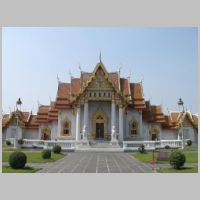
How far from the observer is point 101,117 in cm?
3481

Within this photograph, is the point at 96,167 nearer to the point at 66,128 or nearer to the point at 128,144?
the point at 128,144

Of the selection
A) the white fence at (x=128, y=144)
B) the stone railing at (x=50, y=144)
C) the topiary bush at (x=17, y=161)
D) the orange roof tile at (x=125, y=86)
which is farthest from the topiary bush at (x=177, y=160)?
the orange roof tile at (x=125, y=86)

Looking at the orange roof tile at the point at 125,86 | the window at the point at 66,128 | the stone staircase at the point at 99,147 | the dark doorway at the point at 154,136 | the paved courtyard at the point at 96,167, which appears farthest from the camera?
the dark doorway at the point at 154,136

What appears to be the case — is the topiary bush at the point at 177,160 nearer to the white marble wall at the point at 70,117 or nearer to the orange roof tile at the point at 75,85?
the white marble wall at the point at 70,117

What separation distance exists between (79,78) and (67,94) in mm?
2829

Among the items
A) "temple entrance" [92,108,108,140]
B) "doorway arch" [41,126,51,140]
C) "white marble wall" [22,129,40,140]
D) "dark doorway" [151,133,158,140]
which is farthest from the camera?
"white marble wall" [22,129,40,140]

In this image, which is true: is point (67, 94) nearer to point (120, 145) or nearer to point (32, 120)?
point (32, 120)

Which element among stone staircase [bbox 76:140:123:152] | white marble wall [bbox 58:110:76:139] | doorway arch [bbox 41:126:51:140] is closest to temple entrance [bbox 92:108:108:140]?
white marble wall [bbox 58:110:76:139]

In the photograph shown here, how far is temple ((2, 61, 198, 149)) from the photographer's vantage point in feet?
110

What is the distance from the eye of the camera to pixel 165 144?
3139 centimetres

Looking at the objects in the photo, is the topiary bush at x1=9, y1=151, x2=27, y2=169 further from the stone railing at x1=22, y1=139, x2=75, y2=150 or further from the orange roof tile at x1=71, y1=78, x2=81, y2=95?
the orange roof tile at x1=71, y1=78, x2=81, y2=95

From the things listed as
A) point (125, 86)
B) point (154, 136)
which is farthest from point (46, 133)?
point (154, 136)

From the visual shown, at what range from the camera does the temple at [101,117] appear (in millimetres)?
33625

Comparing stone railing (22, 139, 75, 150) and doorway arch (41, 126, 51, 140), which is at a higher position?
doorway arch (41, 126, 51, 140)
